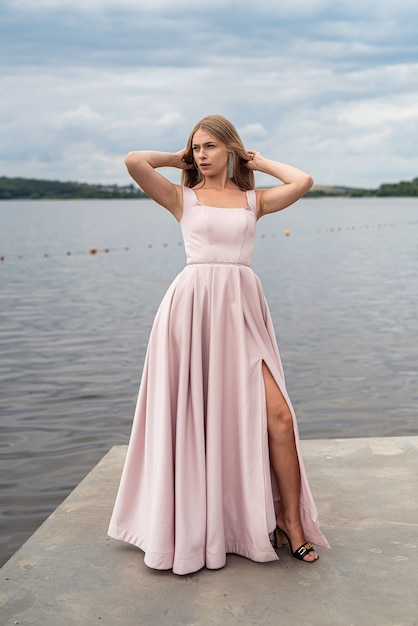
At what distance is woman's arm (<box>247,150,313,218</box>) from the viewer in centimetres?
492

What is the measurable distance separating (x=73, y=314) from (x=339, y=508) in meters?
13.3

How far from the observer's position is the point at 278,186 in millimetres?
4977

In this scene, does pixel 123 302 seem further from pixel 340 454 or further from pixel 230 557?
pixel 230 557

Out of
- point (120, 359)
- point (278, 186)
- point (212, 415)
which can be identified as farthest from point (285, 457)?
point (120, 359)

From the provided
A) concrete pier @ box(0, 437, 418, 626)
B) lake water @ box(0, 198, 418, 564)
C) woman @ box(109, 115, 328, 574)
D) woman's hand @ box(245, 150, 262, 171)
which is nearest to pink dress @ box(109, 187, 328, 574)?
woman @ box(109, 115, 328, 574)

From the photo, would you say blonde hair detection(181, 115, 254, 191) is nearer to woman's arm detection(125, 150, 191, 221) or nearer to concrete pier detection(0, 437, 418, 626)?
woman's arm detection(125, 150, 191, 221)

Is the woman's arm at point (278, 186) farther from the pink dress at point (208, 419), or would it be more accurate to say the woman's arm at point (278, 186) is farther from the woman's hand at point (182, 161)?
the woman's hand at point (182, 161)

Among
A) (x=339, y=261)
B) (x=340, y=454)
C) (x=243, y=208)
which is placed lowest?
(x=339, y=261)

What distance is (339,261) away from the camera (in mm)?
32156

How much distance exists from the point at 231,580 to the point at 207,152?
208 cm

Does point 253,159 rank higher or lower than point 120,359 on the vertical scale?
higher

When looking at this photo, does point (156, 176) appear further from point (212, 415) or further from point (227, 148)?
point (212, 415)

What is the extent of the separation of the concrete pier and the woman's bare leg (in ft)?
0.51

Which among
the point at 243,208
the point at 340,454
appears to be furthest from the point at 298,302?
the point at 243,208
